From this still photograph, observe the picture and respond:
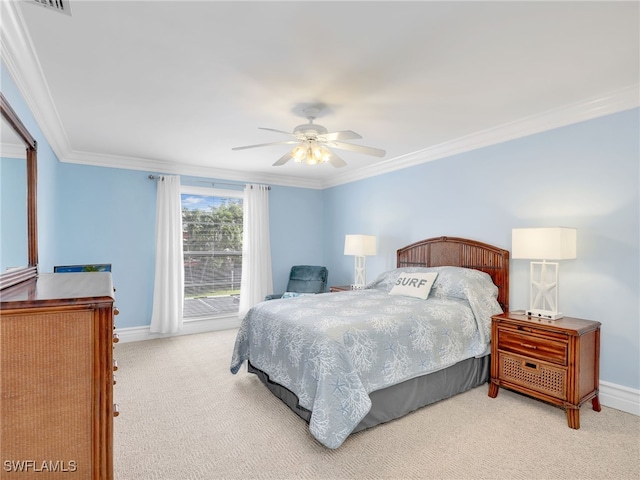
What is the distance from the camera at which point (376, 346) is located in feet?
8.12

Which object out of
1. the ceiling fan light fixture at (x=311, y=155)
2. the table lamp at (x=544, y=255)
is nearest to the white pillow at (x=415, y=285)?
the table lamp at (x=544, y=255)

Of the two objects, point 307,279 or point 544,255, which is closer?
point 544,255

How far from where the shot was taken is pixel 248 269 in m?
5.47

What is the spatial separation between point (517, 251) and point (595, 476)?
1.59 m

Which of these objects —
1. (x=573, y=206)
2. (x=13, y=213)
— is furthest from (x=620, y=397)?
(x=13, y=213)

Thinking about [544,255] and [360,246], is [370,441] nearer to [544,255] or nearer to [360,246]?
[544,255]

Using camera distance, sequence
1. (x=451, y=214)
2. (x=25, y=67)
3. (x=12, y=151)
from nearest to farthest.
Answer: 1. (x=12, y=151)
2. (x=25, y=67)
3. (x=451, y=214)

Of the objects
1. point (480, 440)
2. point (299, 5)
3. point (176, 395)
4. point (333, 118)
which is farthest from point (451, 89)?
point (176, 395)

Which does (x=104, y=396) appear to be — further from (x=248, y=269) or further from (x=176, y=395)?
(x=248, y=269)

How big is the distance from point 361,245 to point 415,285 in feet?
4.22

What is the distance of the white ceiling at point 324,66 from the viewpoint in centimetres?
179

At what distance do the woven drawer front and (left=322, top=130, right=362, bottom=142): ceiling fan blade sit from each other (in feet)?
7.18

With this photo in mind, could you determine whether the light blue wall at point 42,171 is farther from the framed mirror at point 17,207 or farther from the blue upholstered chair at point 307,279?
the blue upholstered chair at point 307,279

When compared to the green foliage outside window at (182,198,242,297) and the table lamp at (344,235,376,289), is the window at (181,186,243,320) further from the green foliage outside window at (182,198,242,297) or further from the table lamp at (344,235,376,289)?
the table lamp at (344,235,376,289)
